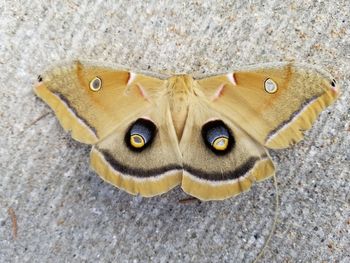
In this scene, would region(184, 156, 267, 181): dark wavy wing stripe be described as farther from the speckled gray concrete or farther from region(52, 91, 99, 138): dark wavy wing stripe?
region(52, 91, 99, 138): dark wavy wing stripe

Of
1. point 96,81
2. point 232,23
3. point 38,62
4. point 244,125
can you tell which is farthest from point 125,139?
point 232,23

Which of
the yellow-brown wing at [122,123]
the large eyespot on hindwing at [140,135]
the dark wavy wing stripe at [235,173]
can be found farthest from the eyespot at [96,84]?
the dark wavy wing stripe at [235,173]

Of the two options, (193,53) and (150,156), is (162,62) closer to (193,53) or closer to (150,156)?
(193,53)

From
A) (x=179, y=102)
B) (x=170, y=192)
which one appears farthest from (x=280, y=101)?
(x=170, y=192)

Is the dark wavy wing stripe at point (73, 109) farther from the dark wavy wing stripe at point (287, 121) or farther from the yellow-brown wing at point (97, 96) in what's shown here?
the dark wavy wing stripe at point (287, 121)

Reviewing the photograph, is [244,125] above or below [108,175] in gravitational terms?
above

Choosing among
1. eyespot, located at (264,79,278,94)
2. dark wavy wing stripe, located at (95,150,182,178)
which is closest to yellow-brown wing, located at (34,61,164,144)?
dark wavy wing stripe, located at (95,150,182,178)
